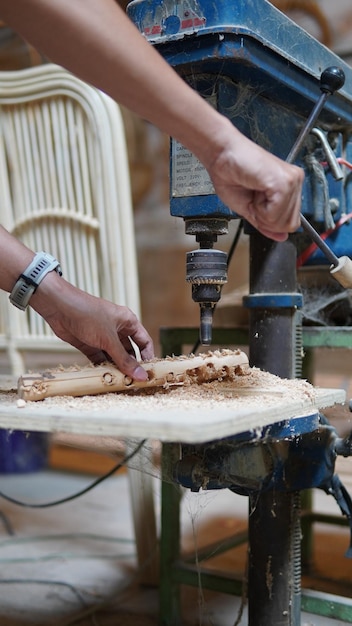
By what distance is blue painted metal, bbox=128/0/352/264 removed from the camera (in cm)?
97

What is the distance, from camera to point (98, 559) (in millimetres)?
1898

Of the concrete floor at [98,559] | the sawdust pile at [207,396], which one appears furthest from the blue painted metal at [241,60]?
the concrete floor at [98,559]

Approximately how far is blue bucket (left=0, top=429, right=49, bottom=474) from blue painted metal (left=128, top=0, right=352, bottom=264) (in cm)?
165

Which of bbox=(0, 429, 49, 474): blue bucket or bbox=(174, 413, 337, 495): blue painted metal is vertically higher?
bbox=(174, 413, 337, 495): blue painted metal

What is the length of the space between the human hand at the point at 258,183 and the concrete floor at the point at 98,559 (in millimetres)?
522

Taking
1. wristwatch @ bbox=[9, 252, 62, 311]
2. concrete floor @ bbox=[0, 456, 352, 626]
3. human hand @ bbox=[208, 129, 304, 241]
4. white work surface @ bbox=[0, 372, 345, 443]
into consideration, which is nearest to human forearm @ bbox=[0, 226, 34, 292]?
wristwatch @ bbox=[9, 252, 62, 311]

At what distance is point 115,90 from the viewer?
2.64 ft

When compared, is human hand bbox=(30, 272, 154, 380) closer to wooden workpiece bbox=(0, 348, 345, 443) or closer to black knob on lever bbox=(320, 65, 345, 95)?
wooden workpiece bbox=(0, 348, 345, 443)

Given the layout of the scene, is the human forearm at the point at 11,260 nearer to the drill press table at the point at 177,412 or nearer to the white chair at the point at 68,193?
the drill press table at the point at 177,412

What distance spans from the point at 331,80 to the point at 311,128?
8 cm

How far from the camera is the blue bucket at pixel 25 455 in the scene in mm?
2539

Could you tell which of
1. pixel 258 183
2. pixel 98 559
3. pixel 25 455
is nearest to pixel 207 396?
pixel 258 183

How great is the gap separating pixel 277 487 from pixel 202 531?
1040 millimetres

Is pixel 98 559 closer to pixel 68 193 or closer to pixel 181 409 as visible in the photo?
pixel 68 193
